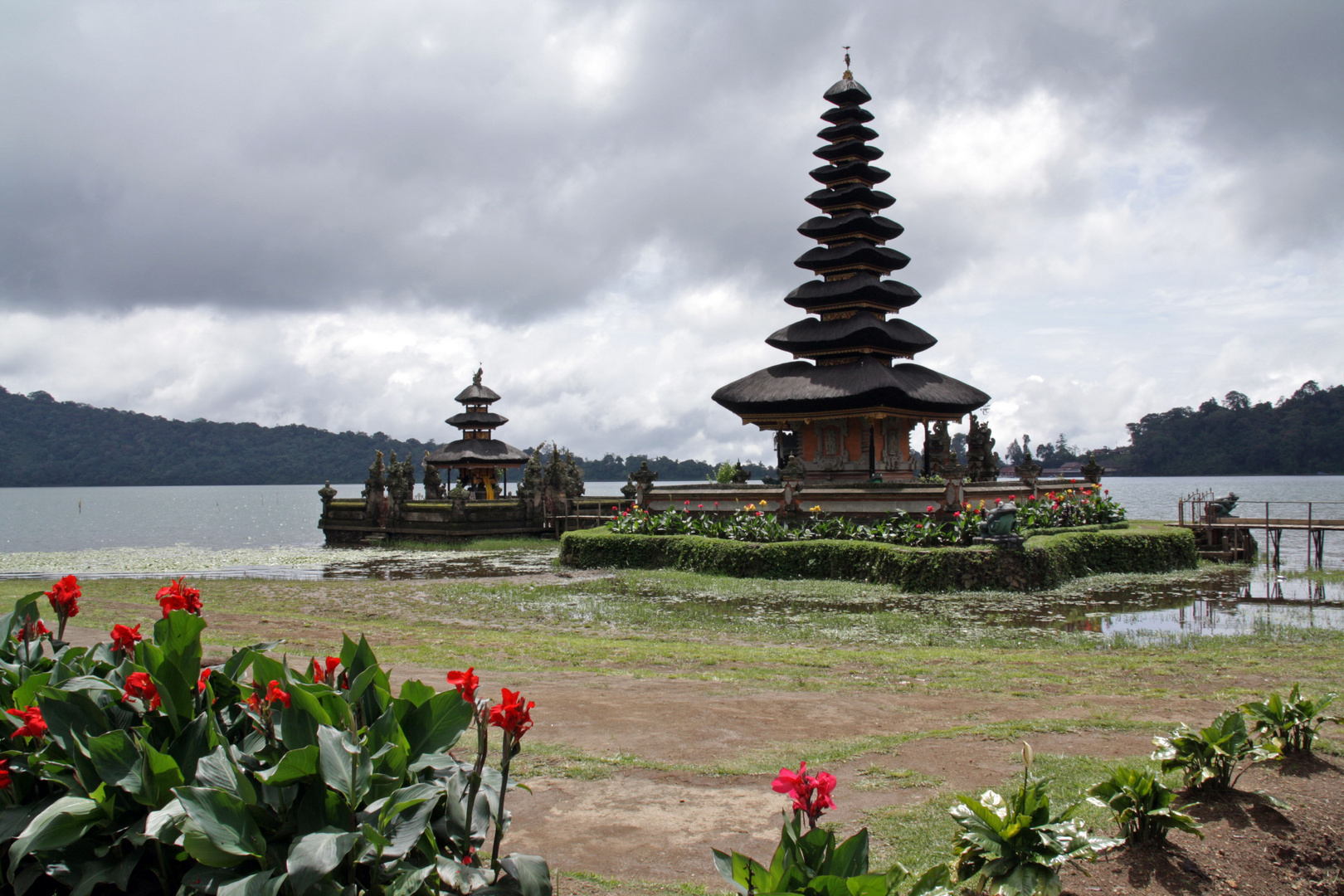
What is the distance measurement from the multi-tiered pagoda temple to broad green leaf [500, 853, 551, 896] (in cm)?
2680

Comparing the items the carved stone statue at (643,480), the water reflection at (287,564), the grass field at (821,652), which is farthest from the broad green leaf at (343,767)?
the carved stone statue at (643,480)

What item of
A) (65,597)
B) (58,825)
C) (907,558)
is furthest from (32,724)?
(907,558)

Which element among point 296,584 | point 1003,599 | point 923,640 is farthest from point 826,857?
point 296,584

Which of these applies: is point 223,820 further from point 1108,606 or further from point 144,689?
point 1108,606

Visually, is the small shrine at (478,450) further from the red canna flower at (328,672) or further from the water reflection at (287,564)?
the red canna flower at (328,672)

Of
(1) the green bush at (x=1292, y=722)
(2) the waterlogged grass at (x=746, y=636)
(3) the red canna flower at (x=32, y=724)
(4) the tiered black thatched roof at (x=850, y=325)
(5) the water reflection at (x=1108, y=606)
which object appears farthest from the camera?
(4) the tiered black thatched roof at (x=850, y=325)

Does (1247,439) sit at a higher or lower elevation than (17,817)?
higher

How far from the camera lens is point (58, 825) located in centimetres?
324

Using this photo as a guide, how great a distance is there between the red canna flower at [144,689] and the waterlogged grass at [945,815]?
3334 mm

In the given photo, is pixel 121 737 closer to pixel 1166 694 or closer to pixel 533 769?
pixel 533 769

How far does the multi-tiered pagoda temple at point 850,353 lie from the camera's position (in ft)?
100

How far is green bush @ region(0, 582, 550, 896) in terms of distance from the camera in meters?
3.05

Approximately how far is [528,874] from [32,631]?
3.08 m

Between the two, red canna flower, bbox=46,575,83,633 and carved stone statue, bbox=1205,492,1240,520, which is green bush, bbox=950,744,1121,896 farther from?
carved stone statue, bbox=1205,492,1240,520
